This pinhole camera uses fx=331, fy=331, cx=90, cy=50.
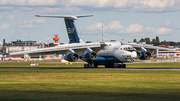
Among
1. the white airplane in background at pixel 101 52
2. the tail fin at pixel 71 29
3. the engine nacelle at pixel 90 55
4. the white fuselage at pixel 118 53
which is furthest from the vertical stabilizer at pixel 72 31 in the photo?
the engine nacelle at pixel 90 55

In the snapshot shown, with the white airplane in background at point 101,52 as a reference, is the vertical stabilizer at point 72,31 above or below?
above

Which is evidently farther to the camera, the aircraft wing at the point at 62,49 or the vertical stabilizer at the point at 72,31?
the vertical stabilizer at the point at 72,31

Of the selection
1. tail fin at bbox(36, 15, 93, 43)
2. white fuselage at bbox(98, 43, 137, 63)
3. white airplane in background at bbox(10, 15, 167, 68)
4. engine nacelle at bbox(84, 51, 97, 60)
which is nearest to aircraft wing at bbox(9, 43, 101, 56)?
white airplane in background at bbox(10, 15, 167, 68)

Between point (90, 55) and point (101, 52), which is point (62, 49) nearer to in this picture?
point (90, 55)

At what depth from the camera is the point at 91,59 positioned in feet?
178

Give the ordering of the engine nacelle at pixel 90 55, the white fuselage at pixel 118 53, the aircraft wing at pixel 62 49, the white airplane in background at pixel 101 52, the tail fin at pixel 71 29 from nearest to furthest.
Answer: the white fuselage at pixel 118 53 < the white airplane in background at pixel 101 52 < the engine nacelle at pixel 90 55 < the aircraft wing at pixel 62 49 < the tail fin at pixel 71 29

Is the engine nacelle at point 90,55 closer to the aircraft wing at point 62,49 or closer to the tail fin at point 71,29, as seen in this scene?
the aircraft wing at point 62,49

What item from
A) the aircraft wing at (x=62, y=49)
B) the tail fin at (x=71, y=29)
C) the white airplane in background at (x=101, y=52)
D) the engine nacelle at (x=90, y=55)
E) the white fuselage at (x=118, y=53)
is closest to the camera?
the white fuselage at (x=118, y=53)

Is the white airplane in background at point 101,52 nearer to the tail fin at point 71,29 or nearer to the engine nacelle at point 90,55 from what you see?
the engine nacelle at point 90,55

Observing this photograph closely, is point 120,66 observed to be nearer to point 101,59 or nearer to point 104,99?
point 101,59

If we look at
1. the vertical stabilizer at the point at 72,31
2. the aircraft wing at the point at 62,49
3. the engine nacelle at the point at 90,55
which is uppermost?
the vertical stabilizer at the point at 72,31

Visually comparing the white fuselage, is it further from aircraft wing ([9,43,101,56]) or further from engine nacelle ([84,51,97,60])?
engine nacelle ([84,51,97,60])

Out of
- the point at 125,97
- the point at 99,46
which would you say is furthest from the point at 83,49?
the point at 125,97

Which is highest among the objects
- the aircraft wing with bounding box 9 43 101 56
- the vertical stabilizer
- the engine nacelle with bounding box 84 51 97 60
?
the vertical stabilizer
